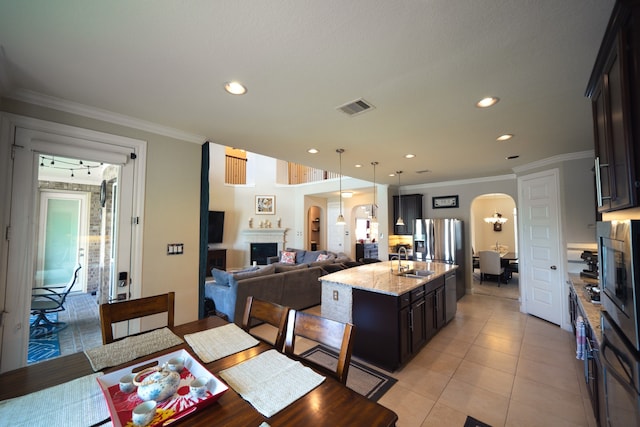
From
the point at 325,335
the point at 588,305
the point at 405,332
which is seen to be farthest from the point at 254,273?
the point at 588,305

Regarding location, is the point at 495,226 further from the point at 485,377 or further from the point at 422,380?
the point at 422,380

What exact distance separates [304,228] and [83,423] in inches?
309

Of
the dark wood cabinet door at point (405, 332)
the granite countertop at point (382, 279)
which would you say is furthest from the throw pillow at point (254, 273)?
the dark wood cabinet door at point (405, 332)

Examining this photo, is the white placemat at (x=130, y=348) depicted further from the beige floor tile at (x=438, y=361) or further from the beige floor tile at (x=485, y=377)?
the beige floor tile at (x=485, y=377)

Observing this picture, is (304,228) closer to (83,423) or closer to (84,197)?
(84,197)

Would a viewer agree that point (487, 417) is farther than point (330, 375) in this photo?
Yes

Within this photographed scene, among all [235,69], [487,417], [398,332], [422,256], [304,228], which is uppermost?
[235,69]

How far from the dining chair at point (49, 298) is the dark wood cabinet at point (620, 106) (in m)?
4.10

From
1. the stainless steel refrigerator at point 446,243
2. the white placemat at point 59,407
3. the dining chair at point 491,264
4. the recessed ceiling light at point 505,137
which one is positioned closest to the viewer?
the white placemat at point 59,407

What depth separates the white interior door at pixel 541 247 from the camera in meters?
3.82

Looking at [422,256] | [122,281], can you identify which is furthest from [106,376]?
[422,256]

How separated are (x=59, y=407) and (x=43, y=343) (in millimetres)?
3015

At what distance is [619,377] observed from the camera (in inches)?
43.8

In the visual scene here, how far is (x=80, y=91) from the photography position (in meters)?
2.01
